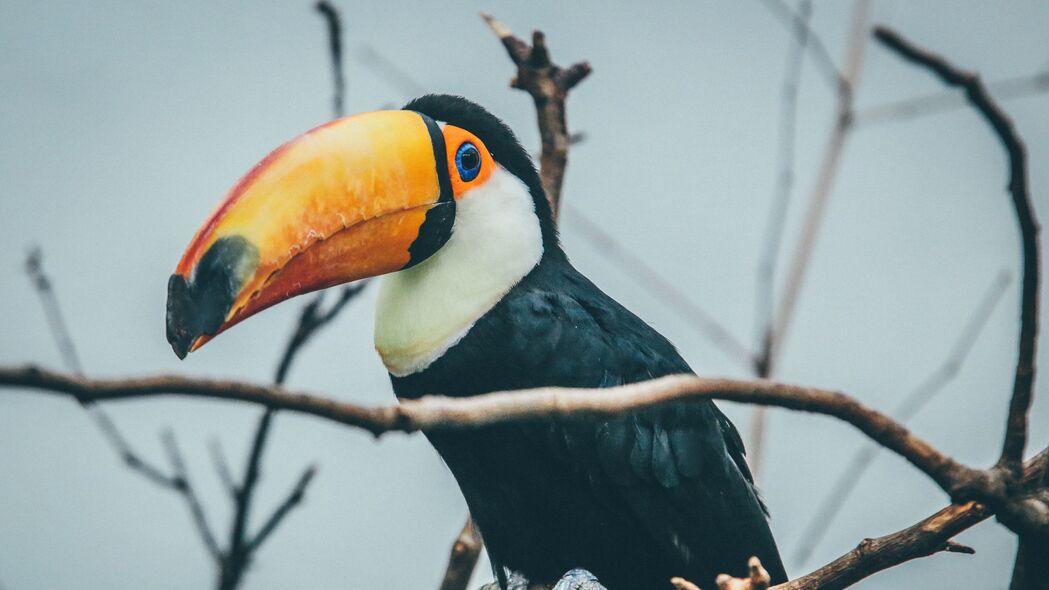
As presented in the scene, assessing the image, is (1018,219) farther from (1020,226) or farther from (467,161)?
(467,161)

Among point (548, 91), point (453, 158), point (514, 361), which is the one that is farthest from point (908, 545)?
point (548, 91)

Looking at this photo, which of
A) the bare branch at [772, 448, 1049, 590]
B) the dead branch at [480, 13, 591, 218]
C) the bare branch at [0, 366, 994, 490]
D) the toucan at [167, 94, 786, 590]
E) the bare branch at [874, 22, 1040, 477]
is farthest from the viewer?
the dead branch at [480, 13, 591, 218]

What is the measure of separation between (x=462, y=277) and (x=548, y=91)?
2.82 ft

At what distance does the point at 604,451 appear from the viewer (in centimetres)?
305

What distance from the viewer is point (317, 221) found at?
2844 millimetres

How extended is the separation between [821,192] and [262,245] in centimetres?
182

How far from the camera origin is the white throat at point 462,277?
121 inches

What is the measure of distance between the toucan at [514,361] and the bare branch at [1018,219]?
1.42m

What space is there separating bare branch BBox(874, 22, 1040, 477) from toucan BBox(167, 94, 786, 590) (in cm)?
142

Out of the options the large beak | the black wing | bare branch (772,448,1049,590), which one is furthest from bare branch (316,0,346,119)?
bare branch (772,448,1049,590)

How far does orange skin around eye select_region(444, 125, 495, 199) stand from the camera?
315 centimetres

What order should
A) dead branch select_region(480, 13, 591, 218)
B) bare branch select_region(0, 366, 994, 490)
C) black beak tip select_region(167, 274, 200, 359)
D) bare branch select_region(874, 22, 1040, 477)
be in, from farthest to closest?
dead branch select_region(480, 13, 591, 218) < black beak tip select_region(167, 274, 200, 359) < bare branch select_region(874, 22, 1040, 477) < bare branch select_region(0, 366, 994, 490)

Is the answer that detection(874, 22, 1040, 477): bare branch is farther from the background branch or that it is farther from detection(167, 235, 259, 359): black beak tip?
detection(167, 235, 259, 359): black beak tip

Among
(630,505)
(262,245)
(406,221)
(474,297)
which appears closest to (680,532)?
(630,505)
